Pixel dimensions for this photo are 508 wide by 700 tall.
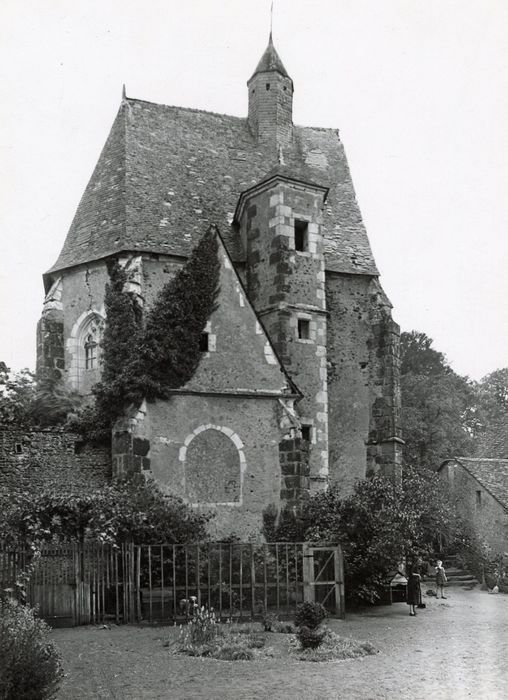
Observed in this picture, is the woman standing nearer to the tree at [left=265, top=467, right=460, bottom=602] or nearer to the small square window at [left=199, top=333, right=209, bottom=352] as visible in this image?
the tree at [left=265, top=467, right=460, bottom=602]

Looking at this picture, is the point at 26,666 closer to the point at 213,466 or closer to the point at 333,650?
the point at 333,650

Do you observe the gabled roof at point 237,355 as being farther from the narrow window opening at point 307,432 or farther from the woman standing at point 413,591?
the woman standing at point 413,591

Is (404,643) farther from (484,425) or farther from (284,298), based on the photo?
(484,425)

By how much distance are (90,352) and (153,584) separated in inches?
405

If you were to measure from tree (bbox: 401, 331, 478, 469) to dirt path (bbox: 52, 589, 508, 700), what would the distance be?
1108 inches

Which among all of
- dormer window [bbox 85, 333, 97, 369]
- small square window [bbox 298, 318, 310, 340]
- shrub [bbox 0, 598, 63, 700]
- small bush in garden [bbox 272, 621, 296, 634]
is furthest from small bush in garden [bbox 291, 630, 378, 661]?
dormer window [bbox 85, 333, 97, 369]

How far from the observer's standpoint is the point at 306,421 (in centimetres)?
2609

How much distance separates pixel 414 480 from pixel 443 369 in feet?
98.2

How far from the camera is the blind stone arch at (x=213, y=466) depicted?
22.4m

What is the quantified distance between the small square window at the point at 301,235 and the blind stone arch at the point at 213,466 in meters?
7.25

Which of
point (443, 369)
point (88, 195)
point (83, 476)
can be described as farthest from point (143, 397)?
point (443, 369)

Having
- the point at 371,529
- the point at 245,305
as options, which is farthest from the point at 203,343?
the point at 371,529

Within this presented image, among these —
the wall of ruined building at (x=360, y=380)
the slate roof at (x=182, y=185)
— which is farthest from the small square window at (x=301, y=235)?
the wall of ruined building at (x=360, y=380)

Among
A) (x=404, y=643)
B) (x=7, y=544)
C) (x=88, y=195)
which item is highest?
(x=88, y=195)
